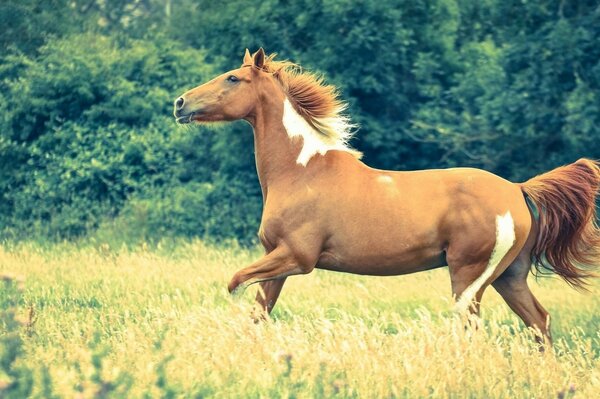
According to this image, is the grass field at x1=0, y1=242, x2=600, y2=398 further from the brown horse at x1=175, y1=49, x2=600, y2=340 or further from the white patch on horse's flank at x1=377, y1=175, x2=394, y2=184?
the white patch on horse's flank at x1=377, y1=175, x2=394, y2=184

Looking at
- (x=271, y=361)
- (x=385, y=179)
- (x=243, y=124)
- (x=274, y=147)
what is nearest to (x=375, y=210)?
(x=385, y=179)

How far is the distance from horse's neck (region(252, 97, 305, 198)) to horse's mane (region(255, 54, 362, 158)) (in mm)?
165

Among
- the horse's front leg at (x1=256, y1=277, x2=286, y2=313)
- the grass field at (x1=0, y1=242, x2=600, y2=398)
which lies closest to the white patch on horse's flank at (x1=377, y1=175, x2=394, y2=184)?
the horse's front leg at (x1=256, y1=277, x2=286, y2=313)

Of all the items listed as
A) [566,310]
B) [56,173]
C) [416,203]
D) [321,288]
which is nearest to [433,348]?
[416,203]

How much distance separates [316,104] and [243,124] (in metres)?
10.3

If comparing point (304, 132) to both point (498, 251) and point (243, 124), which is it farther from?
point (243, 124)

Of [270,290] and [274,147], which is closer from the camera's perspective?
[270,290]

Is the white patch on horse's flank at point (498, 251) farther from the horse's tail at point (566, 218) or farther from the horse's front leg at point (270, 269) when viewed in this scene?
the horse's front leg at point (270, 269)

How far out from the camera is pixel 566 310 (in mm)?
11445

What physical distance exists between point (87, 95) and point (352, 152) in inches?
445

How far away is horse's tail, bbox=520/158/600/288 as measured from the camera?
9.01 meters

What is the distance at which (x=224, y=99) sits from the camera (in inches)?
351

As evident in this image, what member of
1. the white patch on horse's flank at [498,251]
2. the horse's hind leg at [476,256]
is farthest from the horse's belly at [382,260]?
the white patch on horse's flank at [498,251]

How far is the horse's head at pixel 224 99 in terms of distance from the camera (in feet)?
29.2
